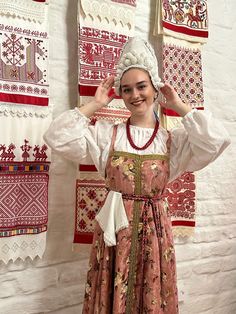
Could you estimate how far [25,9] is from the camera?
118 cm

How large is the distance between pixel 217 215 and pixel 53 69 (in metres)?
0.94

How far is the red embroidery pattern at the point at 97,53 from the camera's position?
50.7 inches

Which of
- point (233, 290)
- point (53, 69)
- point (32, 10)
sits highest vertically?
point (32, 10)

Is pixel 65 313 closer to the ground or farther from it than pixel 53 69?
closer to the ground

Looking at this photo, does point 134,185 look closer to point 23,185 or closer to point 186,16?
point 23,185

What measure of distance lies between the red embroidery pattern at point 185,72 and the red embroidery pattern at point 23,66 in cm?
47

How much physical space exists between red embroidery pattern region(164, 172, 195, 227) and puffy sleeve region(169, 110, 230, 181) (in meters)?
0.36

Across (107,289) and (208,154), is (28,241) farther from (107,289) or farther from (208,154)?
(208,154)

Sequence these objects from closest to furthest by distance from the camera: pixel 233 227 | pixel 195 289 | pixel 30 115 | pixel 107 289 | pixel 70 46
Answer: pixel 107 289
pixel 30 115
pixel 70 46
pixel 195 289
pixel 233 227

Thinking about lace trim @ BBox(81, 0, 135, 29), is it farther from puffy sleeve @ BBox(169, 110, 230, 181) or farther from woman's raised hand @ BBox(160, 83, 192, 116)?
puffy sleeve @ BBox(169, 110, 230, 181)

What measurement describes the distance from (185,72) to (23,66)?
0.63 m

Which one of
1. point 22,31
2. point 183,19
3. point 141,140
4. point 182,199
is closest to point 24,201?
point 141,140

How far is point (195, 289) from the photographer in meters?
1.72

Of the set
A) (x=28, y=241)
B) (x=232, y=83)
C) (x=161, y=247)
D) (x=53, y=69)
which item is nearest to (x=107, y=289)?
(x=161, y=247)
